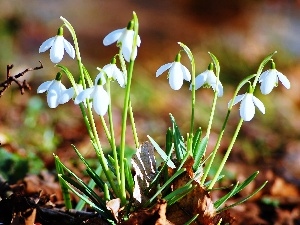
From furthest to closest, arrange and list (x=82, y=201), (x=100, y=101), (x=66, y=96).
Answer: (x=82, y=201) → (x=66, y=96) → (x=100, y=101)

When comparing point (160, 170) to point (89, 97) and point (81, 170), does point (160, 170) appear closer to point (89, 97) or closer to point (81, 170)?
point (89, 97)

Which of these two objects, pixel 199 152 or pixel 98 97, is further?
pixel 199 152

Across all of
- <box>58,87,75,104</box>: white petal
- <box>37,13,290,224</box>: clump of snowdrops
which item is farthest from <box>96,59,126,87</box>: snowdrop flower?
<box>58,87,75,104</box>: white petal

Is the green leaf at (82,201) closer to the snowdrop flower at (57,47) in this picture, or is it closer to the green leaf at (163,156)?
→ the green leaf at (163,156)

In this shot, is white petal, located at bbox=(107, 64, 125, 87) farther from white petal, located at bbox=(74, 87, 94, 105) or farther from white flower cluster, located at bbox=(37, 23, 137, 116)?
white petal, located at bbox=(74, 87, 94, 105)

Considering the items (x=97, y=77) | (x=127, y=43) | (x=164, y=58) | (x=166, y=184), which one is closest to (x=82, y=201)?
(x=166, y=184)

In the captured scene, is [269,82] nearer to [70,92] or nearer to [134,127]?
[134,127]

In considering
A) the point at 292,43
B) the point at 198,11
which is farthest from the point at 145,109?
the point at 198,11
